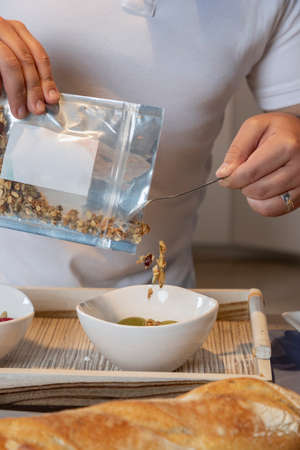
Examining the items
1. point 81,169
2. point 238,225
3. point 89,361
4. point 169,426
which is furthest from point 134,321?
point 238,225

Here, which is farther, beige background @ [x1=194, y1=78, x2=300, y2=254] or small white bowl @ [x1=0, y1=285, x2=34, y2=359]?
beige background @ [x1=194, y1=78, x2=300, y2=254]

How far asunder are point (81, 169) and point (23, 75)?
0.17 m

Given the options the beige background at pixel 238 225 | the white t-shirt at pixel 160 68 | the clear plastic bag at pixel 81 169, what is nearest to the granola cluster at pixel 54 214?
the clear plastic bag at pixel 81 169

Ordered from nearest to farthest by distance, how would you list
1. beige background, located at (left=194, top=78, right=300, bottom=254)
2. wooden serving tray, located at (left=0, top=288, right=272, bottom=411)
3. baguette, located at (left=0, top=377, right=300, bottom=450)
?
baguette, located at (left=0, top=377, right=300, bottom=450) → wooden serving tray, located at (left=0, top=288, right=272, bottom=411) → beige background, located at (left=194, top=78, right=300, bottom=254)

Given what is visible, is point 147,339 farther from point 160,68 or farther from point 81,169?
point 160,68

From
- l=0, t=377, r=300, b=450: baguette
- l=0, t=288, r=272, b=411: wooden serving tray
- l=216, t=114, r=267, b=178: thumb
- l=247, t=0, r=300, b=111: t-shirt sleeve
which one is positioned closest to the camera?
l=0, t=377, r=300, b=450: baguette

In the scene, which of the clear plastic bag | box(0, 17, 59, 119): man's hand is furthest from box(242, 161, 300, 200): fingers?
box(0, 17, 59, 119): man's hand

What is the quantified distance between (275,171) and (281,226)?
2.18m

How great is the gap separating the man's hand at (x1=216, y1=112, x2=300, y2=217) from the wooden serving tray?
185 mm

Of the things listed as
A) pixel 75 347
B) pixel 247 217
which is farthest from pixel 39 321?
pixel 247 217

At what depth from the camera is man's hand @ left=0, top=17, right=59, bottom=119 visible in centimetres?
86

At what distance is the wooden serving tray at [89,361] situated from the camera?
71 cm

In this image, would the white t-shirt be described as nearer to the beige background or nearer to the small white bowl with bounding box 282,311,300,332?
the small white bowl with bounding box 282,311,300,332

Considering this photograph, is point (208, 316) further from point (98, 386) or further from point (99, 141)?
point (99, 141)
